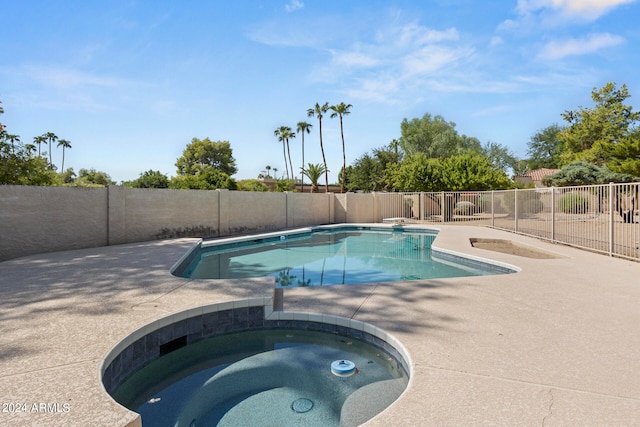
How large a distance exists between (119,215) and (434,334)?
9785 mm

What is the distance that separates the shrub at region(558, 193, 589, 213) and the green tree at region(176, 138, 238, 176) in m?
43.5

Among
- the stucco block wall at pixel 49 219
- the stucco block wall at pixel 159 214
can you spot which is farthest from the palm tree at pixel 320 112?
the stucco block wall at pixel 49 219

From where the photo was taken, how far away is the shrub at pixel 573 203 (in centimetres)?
930

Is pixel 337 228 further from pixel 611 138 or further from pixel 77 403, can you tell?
pixel 611 138

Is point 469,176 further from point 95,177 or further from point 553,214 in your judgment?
point 95,177

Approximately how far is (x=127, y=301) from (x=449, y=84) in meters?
17.4

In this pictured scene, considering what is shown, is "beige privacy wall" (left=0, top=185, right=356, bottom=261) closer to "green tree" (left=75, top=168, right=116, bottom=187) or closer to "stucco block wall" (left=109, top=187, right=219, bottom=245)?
"stucco block wall" (left=109, top=187, right=219, bottom=245)

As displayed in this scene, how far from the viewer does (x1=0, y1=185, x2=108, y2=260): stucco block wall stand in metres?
7.96

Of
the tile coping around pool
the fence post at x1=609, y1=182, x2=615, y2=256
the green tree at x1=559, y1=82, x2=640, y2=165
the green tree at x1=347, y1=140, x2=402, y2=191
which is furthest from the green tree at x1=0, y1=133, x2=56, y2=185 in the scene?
the green tree at x1=559, y1=82, x2=640, y2=165

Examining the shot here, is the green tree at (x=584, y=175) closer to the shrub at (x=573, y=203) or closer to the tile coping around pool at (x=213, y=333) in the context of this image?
the shrub at (x=573, y=203)

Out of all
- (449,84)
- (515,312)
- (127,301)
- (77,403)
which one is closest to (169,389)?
(77,403)

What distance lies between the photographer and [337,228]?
56.2 ft

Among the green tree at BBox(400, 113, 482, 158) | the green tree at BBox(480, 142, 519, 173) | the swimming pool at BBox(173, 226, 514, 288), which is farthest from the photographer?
the green tree at BBox(480, 142, 519, 173)

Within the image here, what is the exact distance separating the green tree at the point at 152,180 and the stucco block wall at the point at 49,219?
27.9m
